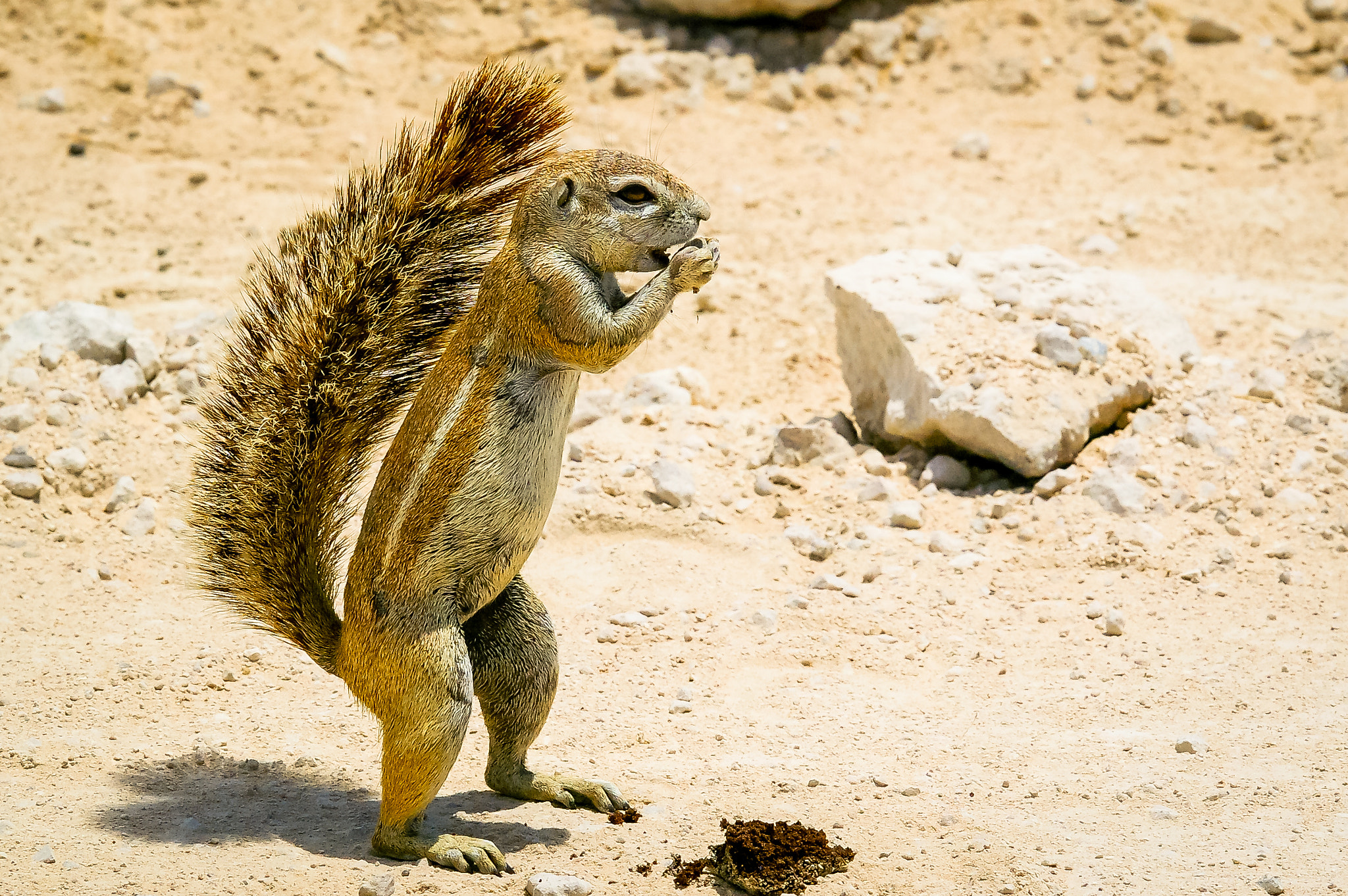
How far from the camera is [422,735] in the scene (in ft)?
12.7

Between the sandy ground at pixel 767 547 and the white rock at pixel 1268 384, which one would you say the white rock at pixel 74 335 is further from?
the white rock at pixel 1268 384

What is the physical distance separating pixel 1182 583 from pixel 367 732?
Answer: 3.36 metres

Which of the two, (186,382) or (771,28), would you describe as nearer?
(186,382)

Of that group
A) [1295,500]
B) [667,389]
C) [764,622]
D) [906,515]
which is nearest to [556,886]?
[764,622]

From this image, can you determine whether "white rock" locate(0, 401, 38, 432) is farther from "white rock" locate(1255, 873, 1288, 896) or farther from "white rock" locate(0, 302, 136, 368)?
"white rock" locate(1255, 873, 1288, 896)

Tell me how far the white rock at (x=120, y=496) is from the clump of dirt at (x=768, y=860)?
138 inches

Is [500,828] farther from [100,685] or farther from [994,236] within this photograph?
[994,236]

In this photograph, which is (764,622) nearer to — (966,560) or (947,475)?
(966,560)

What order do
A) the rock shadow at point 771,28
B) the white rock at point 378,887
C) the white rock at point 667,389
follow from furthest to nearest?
the rock shadow at point 771,28 → the white rock at point 667,389 → the white rock at point 378,887

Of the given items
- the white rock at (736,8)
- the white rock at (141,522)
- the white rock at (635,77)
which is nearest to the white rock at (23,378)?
the white rock at (141,522)

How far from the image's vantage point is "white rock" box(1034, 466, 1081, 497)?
251 inches

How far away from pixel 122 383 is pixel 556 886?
406 cm

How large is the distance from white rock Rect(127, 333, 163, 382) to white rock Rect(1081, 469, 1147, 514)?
450 cm

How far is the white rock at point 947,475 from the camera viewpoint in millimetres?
6582
